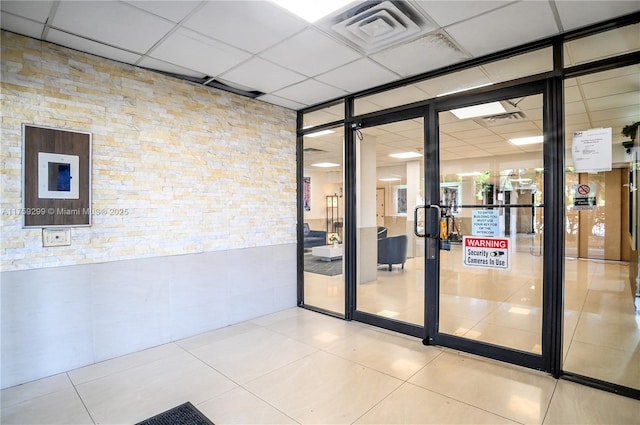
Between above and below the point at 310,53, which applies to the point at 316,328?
below

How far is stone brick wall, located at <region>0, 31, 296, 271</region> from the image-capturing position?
2766 mm

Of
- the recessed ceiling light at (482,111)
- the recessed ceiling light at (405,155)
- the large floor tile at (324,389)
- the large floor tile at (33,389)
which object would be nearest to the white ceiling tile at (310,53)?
the recessed ceiling light at (482,111)

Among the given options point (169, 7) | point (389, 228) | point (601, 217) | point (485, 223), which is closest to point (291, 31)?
point (169, 7)

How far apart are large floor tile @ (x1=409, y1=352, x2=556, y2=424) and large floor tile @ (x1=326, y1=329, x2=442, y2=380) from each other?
12 centimetres

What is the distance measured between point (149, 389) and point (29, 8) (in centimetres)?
306

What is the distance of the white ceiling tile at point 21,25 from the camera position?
2.52 metres

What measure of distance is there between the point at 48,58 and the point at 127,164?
1.08m

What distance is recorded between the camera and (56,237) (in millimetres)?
2926

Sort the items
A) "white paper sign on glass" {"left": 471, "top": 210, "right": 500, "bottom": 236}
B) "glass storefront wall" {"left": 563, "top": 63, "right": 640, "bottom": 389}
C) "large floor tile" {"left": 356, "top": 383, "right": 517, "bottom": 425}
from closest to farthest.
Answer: "large floor tile" {"left": 356, "top": 383, "right": 517, "bottom": 425} < "glass storefront wall" {"left": 563, "top": 63, "right": 640, "bottom": 389} < "white paper sign on glass" {"left": 471, "top": 210, "right": 500, "bottom": 236}

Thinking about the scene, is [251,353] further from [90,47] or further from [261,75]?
[90,47]

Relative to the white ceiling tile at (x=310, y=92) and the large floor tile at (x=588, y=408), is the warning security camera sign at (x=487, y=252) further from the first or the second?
the white ceiling tile at (x=310, y=92)

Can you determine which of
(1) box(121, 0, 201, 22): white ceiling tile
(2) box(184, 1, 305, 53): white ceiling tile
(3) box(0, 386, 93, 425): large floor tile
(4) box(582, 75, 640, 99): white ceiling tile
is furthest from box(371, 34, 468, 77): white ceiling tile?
(3) box(0, 386, 93, 425): large floor tile

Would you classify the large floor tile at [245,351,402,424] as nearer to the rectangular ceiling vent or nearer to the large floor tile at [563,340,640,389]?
the large floor tile at [563,340,640,389]

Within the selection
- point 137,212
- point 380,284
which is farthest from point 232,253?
point 380,284
